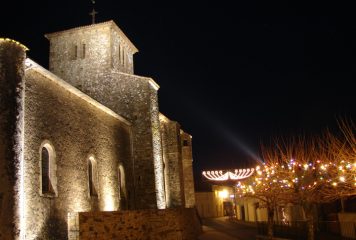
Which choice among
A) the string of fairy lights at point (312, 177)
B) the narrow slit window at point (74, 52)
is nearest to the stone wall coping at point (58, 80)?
the narrow slit window at point (74, 52)

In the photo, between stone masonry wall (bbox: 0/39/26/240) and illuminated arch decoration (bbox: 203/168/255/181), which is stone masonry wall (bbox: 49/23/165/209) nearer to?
stone masonry wall (bbox: 0/39/26/240)

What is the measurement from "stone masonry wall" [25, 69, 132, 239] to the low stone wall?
1668mm

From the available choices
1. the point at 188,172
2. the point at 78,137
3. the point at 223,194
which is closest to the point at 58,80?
the point at 78,137

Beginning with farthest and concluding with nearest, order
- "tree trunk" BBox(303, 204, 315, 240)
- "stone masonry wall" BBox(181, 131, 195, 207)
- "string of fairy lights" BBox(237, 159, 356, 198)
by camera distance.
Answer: "stone masonry wall" BBox(181, 131, 195, 207)
"string of fairy lights" BBox(237, 159, 356, 198)
"tree trunk" BBox(303, 204, 315, 240)

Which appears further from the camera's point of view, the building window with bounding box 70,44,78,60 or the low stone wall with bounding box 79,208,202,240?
the building window with bounding box 70,44,78,60

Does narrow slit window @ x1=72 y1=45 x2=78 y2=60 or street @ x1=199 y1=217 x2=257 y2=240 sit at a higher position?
narrow slit window @ x1=72 y1=45 x2=78 y2=60

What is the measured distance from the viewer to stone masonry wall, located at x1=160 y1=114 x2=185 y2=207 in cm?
3231

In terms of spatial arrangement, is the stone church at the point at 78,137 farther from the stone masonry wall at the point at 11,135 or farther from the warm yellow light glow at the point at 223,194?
the warm yellow light glow at the point at 223,194

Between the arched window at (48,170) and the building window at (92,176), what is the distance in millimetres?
3683

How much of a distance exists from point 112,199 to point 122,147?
385cm

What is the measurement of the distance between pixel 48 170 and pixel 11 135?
3376 mm

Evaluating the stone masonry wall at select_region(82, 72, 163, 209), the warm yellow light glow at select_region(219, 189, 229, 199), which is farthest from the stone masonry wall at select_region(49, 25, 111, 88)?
the warm yellow light glow at select_region(219, 189, 229, 199)

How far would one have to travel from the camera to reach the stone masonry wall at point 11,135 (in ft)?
40.3

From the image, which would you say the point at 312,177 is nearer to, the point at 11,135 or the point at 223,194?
the point at 11,135
